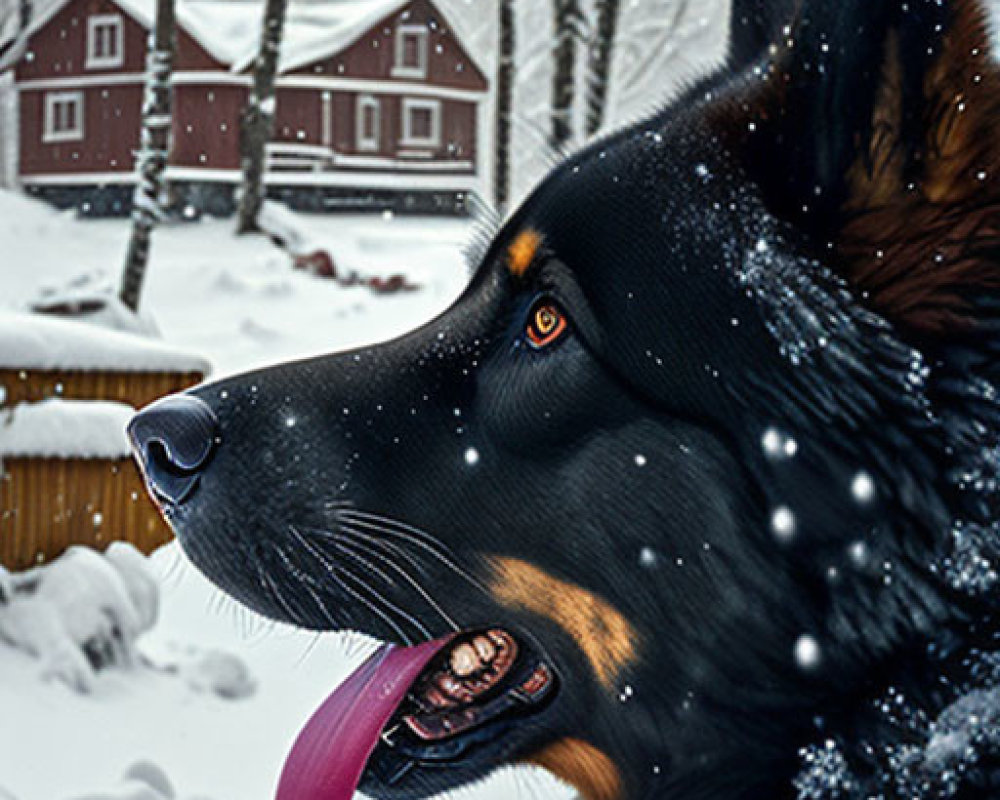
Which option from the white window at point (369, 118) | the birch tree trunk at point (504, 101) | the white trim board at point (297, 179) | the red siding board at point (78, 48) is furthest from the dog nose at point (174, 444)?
the white window at point (369, 118)

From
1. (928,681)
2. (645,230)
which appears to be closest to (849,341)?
(645,230)

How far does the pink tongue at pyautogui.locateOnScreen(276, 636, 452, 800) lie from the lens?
7.38 feet

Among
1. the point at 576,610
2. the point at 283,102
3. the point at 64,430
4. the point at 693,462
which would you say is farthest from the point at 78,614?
the point at 283,102

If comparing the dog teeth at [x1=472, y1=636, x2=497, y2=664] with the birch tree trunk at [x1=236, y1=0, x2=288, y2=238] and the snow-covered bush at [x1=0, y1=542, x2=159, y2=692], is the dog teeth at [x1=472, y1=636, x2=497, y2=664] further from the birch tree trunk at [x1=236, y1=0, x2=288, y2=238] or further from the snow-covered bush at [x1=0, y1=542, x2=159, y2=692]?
the birch tree trunk at [x1=236, y1=0, x2=288, y2=238]

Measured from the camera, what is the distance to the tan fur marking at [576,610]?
2.05 meters

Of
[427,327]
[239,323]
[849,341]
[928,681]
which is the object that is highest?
[849,341]

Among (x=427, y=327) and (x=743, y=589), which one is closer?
(x=743, y=589)

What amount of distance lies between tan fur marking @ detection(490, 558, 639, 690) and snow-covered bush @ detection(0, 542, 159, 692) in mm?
4413

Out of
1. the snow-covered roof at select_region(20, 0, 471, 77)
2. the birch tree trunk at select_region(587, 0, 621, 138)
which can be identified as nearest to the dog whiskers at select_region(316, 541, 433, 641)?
the birch tree trunk at select_region(587, 0, 621, 138)

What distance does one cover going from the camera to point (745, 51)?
220 centimetres

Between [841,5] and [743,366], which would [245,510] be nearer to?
[743,366]

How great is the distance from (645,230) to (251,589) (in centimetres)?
98

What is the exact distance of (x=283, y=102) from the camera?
19.2 metres

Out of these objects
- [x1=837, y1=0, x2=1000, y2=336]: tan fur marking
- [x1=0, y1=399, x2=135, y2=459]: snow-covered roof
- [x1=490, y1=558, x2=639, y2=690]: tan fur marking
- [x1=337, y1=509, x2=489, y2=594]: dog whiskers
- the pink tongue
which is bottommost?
[x1=0, y1=399, x2=135, y2=459]: snow-covered roof
